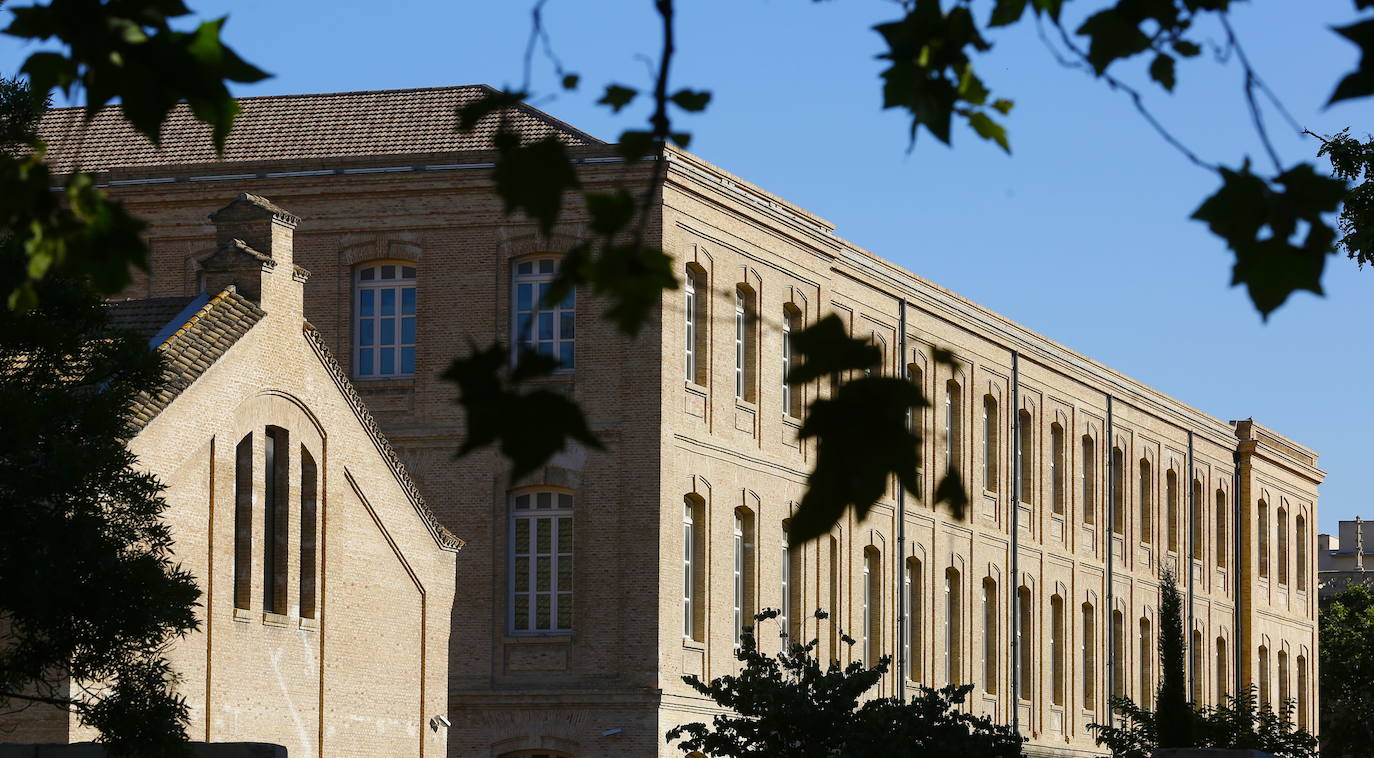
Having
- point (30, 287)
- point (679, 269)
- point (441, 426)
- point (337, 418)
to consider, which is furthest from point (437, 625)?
point (30, 287)

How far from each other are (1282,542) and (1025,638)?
18.7 metres

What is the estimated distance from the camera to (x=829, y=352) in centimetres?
482

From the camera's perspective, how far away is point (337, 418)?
2967 centimetres

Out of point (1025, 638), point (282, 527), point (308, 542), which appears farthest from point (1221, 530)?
point (282, 527)

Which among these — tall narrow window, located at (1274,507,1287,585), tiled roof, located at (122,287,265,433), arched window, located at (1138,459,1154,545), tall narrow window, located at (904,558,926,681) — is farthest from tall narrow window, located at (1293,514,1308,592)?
tiled roof, located at (122,287,265,433)

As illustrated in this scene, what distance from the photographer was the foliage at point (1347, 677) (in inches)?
2746

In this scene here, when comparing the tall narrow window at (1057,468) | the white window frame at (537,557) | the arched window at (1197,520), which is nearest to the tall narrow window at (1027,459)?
the tall narrow window at (1057,468)

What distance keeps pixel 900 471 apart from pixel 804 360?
1.17ft

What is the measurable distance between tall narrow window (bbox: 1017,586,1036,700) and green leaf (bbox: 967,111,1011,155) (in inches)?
1807

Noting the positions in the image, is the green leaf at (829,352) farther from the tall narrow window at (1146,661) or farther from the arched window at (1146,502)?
the arched window at (1146,502)

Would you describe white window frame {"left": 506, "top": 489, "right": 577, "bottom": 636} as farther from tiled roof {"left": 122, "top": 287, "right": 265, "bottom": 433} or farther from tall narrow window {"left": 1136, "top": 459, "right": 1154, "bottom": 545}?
tall narrow window {"left": 1136, "top": 459, "right": 1154, "bottom": 545}

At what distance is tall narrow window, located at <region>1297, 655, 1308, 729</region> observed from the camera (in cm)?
6593

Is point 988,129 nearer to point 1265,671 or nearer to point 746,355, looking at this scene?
point 746,355

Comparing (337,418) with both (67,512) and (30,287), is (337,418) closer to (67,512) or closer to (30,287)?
(67,512)
